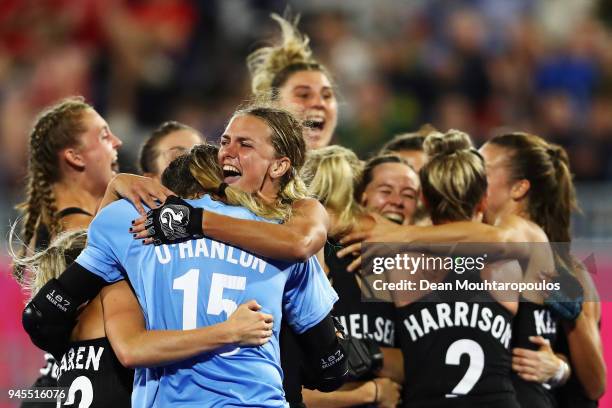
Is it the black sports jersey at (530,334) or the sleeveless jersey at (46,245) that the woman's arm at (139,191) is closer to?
the sleeveless jersey at (46,245)

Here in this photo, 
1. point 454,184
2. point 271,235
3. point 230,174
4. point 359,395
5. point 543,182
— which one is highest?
point 543,182

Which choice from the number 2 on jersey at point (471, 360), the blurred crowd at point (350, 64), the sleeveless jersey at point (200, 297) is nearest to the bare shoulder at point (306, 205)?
the sleeveless jersey at point (200, 297)

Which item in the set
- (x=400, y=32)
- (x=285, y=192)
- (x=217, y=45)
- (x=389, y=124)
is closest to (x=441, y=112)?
(x=389, y=124)

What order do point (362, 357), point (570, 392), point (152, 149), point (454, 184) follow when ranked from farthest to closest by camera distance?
point (152, 149) < point (570, 392) < point (454, 184) < point (362, 357)

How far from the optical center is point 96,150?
4.95 m

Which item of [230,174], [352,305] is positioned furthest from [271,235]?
[352,305]

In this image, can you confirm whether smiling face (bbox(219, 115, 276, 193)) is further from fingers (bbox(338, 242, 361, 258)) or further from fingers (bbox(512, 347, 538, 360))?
fingers (bbox(512, 347, 538, 360))

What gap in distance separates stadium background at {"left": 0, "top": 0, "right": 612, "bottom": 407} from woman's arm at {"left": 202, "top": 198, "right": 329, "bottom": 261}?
21.0 ft

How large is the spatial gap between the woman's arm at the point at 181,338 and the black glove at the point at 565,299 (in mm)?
1921

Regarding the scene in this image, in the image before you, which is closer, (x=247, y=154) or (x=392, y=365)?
(x=247, y=154)

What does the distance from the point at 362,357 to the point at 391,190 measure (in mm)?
955

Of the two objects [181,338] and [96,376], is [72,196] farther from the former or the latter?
[181,338]

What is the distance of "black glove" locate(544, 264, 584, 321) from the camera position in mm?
4801

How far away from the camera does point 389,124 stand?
10133 mm
